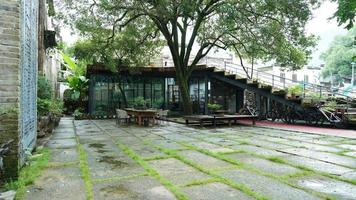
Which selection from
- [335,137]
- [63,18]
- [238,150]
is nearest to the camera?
[238,150]

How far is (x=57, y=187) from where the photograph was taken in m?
3.61

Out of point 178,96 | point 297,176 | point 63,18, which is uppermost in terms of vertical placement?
point 63,18

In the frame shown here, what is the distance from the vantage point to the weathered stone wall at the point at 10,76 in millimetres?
3756

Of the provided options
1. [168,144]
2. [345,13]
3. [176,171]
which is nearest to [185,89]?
[168,144]

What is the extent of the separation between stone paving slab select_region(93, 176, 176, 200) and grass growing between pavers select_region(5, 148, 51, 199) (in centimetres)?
89

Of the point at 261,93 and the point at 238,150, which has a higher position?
the point at 261,93

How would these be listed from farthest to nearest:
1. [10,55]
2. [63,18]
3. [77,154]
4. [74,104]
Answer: [74,104], [63,18], [77,154], [10,55]

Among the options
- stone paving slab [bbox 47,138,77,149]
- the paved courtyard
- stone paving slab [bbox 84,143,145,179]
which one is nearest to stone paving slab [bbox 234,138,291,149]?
the paved courtyard

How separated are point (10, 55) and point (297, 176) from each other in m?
4.39

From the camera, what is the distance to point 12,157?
3.81 m

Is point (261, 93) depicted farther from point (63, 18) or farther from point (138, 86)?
point (63, 18)

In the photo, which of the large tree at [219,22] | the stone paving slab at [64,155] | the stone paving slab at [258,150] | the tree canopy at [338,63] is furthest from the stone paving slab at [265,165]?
the tree canopy at [338,63]

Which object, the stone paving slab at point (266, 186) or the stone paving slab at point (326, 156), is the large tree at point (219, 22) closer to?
the stone paving slab at point (326, 156)

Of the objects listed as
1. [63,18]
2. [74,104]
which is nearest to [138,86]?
[74,104]
